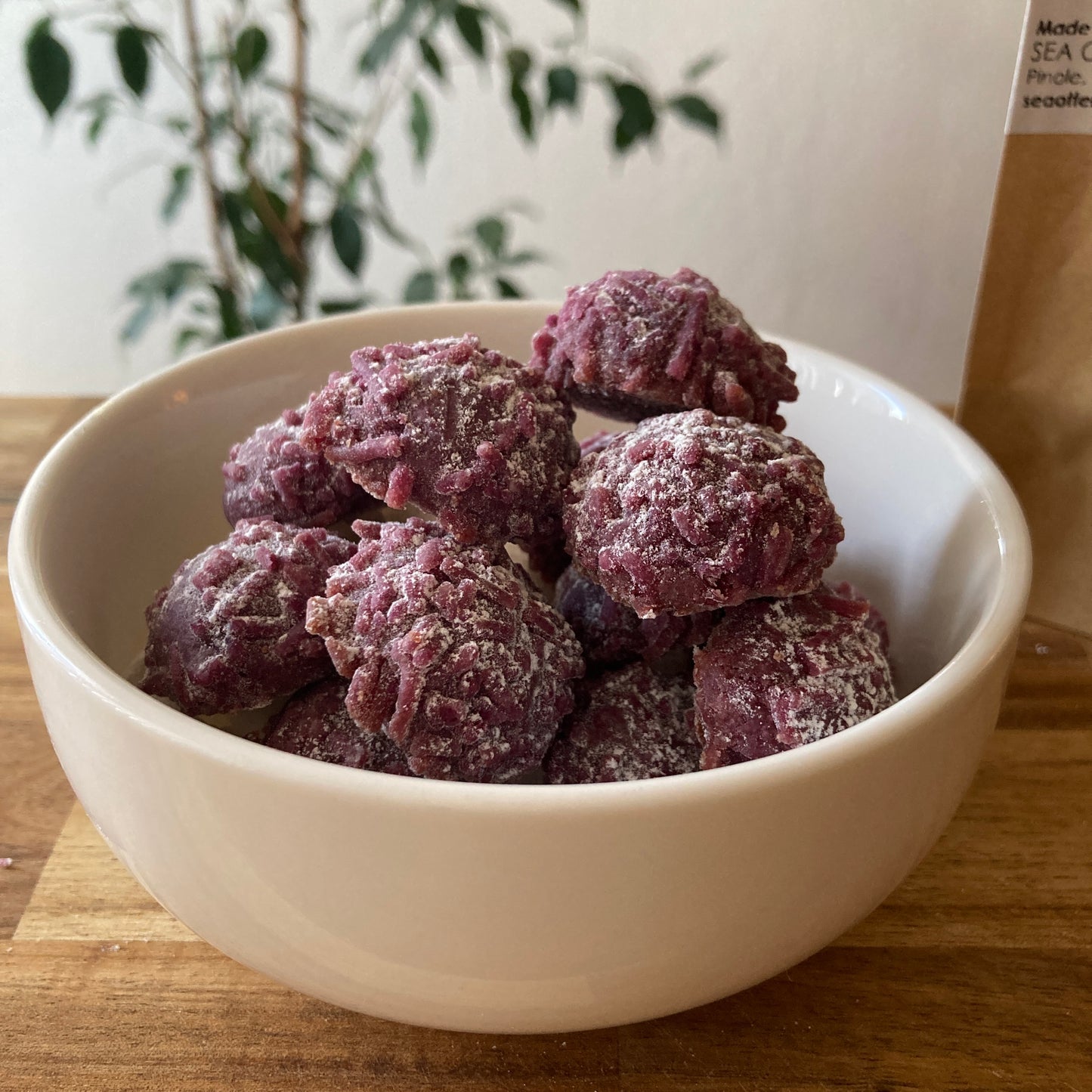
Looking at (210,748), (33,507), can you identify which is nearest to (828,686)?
(210,748)

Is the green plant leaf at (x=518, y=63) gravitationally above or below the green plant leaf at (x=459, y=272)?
above

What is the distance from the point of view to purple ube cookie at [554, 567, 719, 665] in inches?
30.5

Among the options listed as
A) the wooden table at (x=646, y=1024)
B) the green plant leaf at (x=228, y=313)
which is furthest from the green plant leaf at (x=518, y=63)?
the wooden table at (x=646, y=1024)

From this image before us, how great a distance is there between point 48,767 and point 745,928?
0.63 meters

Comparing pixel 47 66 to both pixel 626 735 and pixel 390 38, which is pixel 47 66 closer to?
pixel 390 38

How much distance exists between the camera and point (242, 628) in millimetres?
714

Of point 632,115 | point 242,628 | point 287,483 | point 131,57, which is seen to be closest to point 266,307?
point 131,57

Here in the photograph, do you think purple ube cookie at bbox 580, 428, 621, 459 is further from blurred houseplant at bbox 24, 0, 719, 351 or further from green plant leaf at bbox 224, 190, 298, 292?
green plant leaf at bbox 224, 190, 298, 292

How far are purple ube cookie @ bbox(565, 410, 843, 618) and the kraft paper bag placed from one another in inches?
15.5

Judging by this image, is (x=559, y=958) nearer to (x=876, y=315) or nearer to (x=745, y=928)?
(x=745, y=928)

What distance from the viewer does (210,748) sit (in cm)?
52

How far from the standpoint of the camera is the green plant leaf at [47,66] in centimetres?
137

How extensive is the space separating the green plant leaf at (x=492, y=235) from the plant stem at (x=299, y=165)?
28 cm

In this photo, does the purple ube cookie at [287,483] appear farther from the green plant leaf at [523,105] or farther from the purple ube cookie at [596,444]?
the green plant leaf at [523,105]
